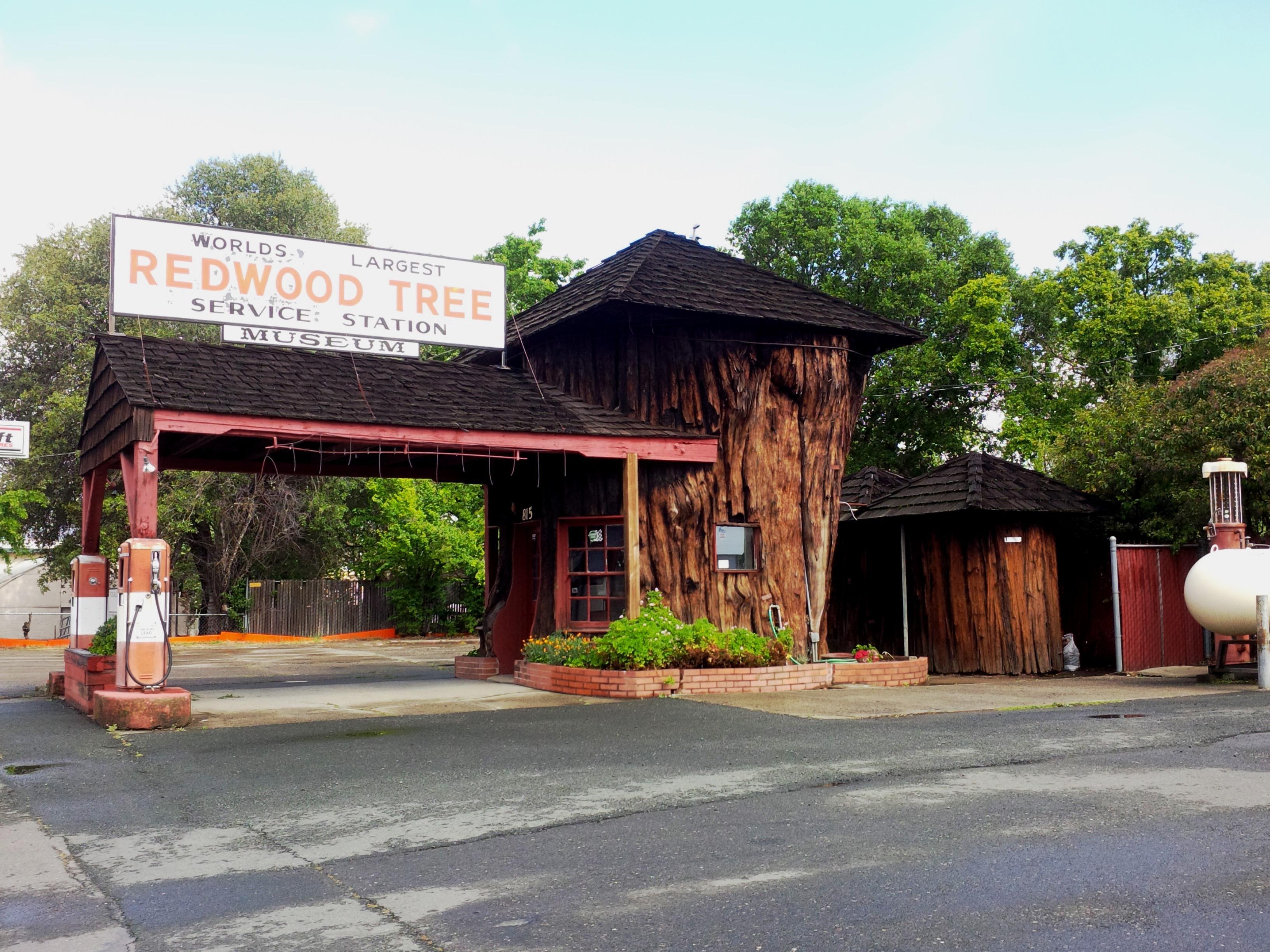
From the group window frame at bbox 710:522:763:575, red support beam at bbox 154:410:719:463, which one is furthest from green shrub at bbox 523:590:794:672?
red support beam at bbox 154:410:719:463

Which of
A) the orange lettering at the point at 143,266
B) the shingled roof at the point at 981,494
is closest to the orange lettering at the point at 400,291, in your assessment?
the orange lettering at the point at 143,266

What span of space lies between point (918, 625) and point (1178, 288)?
61.3 feet

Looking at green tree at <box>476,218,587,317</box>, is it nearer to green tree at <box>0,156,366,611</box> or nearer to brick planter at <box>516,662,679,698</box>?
green tree at <box>0,156,366,611</box>

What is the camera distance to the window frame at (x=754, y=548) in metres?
14.9

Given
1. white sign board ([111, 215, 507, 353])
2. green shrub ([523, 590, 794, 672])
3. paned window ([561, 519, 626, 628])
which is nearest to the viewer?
green shrub ([523, 590, 794, 672])

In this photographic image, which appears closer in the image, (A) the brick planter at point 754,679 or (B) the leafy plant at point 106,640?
(B) the leafy plant at point 106,640

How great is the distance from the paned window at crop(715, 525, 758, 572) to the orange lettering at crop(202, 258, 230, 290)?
22.9ft

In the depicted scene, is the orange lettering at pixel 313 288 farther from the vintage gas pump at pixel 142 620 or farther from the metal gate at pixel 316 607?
the metal gate at pixel 316 607

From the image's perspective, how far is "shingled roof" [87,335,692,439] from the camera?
12.2 m

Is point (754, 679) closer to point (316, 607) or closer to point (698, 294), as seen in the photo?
point (698, 294)

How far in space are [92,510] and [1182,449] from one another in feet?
52.1

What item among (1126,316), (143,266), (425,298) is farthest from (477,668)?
(1126,316)

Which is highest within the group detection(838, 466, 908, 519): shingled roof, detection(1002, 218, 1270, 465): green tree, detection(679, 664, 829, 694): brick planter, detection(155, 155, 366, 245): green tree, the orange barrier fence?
detection(155, 155, 366, 245): green tree

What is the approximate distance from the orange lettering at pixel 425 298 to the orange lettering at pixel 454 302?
6.4 inches
